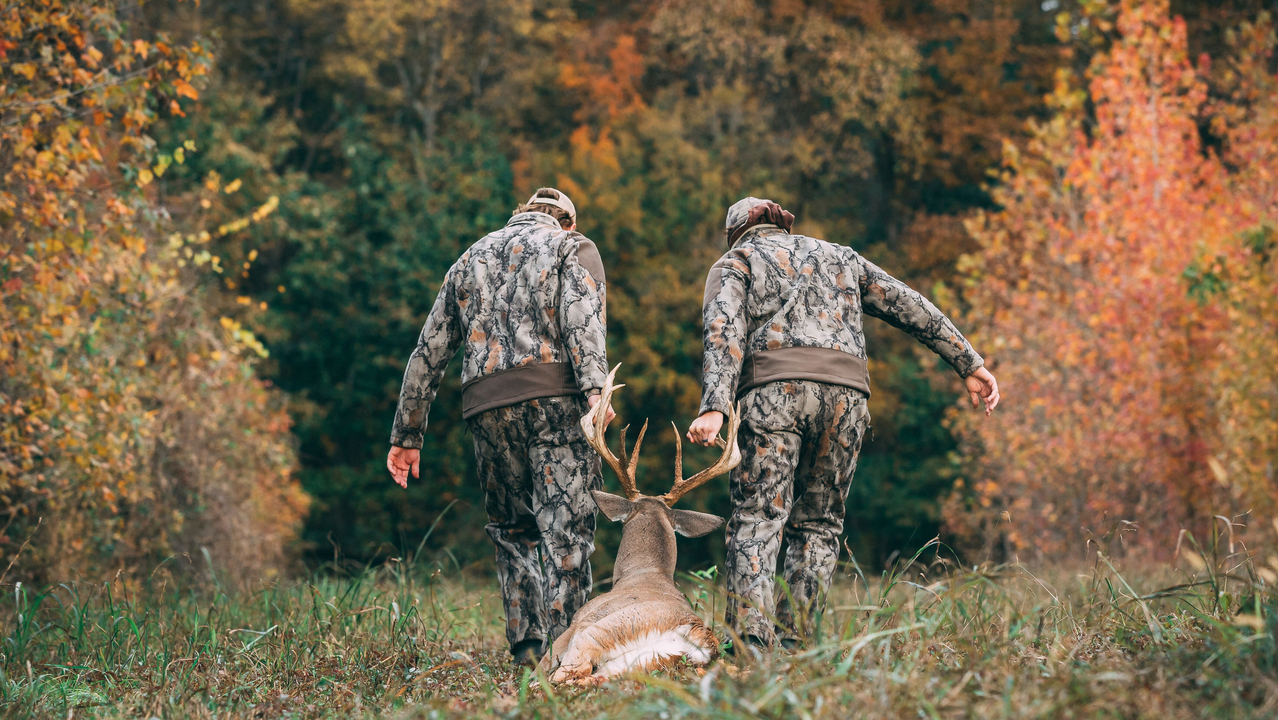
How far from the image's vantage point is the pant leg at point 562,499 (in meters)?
3.72

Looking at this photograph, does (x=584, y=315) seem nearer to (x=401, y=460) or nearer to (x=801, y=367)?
(x=801, y=367)

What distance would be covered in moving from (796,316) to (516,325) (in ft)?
3.33

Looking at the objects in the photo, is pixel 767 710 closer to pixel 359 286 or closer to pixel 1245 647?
pixel 1245 647

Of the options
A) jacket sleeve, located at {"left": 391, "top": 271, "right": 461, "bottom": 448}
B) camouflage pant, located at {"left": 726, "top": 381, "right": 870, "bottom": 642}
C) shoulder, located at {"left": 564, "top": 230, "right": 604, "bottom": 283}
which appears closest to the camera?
camouflage pant, located at {"left": 726, "top": 381, "right": 870, "bottom": 642}

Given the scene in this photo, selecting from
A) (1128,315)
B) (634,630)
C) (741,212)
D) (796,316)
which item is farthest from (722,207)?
(634,630)

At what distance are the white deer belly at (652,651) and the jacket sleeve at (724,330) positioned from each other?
2.48 feet

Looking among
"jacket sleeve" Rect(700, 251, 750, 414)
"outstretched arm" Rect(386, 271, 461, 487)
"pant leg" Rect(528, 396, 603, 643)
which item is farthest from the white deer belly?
"outstretched arm" Rect(386, 271, 461, 487)

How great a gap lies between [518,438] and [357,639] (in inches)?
35.7

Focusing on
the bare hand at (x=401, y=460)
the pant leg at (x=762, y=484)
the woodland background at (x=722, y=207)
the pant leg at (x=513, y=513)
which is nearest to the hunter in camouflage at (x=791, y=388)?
the pant leg at (x=762, y=484)

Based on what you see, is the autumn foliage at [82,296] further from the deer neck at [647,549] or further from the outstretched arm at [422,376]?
the deer neck at [647,549]

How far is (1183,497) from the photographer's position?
10.4m

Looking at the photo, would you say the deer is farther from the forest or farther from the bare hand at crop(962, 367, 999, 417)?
the bare hand at crop(962, 367, 999, 417)

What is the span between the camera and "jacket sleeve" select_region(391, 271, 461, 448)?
4.06 meters

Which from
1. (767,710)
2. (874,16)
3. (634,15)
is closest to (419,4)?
(634,15)
